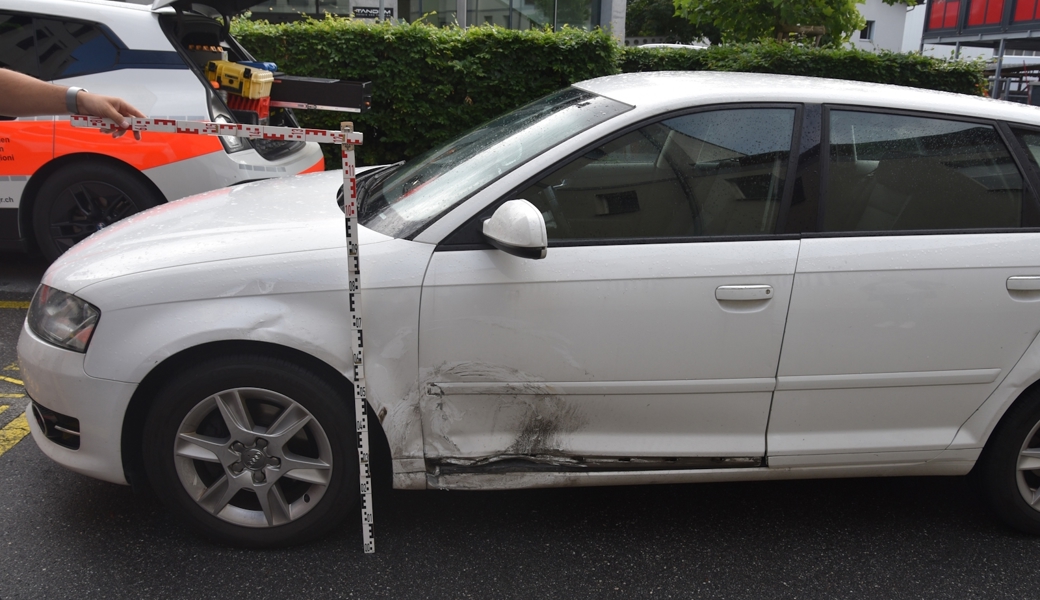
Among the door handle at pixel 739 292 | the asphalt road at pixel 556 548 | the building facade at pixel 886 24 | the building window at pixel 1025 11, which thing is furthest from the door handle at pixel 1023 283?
the building facade at pixel 886 24

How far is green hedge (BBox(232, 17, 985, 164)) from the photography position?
7.67 m

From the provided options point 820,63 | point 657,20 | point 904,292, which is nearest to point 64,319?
point 904,292

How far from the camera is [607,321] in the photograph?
2613 mm

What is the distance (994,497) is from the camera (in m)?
2.96

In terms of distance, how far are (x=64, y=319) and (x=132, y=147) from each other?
9.18ft

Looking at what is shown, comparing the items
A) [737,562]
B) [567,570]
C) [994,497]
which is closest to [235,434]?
[567,570]

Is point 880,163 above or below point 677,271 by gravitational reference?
above

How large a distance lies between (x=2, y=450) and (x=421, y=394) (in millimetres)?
1926

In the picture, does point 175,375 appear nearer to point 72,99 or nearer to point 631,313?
point 72,99

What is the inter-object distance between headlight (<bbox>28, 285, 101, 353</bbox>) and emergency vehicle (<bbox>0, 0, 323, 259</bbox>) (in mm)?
2552

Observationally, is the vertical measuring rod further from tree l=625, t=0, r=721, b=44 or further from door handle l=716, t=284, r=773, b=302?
tree l=625, t=0, r=721, b=44

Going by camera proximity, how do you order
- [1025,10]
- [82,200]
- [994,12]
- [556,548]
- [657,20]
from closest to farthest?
1. [556,548]
2. [82,200]
3. [1025,10]
4. [994,12]
5. [657,20]

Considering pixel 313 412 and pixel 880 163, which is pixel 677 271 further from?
pixel 313 412

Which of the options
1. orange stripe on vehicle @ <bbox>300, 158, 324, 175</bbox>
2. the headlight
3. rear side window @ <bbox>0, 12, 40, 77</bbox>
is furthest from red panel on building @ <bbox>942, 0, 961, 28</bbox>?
the headlight
